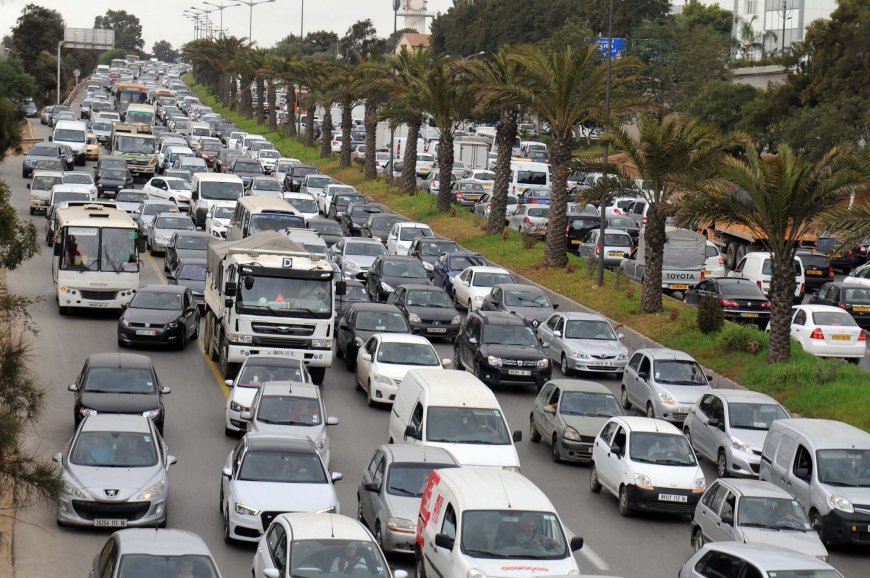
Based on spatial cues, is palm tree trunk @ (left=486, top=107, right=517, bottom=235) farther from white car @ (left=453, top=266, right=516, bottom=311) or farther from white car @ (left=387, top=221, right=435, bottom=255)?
white car @ (left=453, top=266, right=516, bottom=311)

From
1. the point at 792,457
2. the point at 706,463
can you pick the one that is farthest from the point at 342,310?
the point at 792,457

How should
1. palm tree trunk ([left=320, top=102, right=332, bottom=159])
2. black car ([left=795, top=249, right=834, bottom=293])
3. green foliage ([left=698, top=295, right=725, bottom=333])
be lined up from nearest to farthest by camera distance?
green foliage ([left=698, top=295, right=725, bottom=333]) < black car ([left=795, top=249, right=834, bottom=293]) < palm tree trunk ([left=320, top=102, right=332, bottom=159])

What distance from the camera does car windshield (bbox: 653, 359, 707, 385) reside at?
2739cm

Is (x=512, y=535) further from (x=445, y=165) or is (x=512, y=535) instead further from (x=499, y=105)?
(x=445, y=165)

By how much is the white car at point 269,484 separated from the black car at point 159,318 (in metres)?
12.4

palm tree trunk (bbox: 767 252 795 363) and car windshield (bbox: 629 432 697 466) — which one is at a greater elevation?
palm tree trunk (bbox: 767 252 795 363)

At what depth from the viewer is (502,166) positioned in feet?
165

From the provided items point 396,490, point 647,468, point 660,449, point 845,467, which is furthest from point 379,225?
point 396,490

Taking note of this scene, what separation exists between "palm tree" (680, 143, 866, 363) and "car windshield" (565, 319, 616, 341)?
383 cm

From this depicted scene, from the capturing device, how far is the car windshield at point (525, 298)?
35.1m

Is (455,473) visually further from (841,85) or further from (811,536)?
(841,85)

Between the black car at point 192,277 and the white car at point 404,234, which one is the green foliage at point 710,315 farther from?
the white car at point 404,234

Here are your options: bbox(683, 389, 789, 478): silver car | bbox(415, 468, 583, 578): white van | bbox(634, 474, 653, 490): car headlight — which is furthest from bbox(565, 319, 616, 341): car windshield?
bbox(415, 468, 583, 578): white van

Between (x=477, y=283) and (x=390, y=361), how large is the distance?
443 inches
